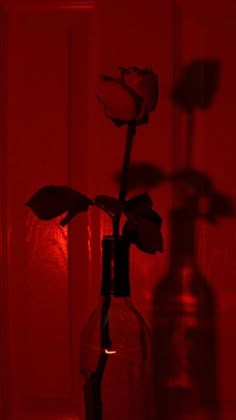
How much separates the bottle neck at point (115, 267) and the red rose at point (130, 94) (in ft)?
0.53

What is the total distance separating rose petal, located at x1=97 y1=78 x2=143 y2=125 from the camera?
1.70 feet

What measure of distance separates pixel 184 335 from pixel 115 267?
26cm

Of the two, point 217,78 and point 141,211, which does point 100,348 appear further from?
point 217,78

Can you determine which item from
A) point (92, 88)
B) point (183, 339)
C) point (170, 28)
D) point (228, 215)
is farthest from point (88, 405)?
point (170, 28)

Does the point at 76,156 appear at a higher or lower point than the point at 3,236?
higher

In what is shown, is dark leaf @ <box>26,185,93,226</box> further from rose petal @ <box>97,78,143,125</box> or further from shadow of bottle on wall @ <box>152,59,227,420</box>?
shadow of bottle on wall @ <box>152,59,227,420</box>

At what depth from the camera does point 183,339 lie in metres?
0.73

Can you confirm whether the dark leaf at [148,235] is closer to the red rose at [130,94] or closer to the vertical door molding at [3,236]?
the red rose at [130,94]

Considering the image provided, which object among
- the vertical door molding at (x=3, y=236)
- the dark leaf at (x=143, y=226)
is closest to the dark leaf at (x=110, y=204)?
the dark leaf at (x=143, y=226)

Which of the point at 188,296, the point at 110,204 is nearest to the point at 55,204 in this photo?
the point at 110,204

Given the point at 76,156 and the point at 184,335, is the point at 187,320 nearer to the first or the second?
the point at 184,335

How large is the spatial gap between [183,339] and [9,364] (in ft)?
1.02

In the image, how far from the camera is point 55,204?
0.55 meters

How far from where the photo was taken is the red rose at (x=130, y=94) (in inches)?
20.4
